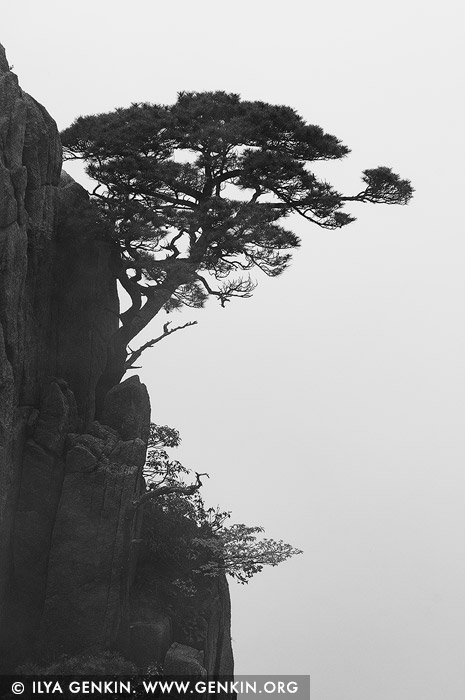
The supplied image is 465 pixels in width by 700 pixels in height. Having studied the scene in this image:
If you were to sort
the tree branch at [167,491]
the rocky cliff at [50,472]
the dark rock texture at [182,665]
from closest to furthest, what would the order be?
the rocky cliff at [50,472] < the dark rock texture at [182,665] < the tree branch at [167,491]

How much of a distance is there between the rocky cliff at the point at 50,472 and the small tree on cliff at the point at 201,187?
107 cm

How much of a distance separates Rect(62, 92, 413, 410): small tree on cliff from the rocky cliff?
107 centimetres

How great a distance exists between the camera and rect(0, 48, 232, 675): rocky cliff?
14.8 metres

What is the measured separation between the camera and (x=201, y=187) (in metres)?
17.7

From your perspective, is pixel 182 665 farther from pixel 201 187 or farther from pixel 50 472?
pixel 201 187

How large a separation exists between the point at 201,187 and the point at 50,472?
242 inches

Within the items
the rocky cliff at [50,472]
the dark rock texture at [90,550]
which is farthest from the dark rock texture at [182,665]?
the dark rock texture at [90,550]

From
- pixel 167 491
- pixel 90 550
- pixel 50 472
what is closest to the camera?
pixel 90 550

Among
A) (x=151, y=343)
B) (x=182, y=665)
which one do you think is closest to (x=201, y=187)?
(x=151, y=343)

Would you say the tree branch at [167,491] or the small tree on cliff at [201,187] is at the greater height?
the small tree on cliff at [201,187]

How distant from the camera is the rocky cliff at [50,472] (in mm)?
14844

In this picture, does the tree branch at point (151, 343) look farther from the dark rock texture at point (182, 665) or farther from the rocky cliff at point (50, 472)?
the dark rock texture at point (182, 665)

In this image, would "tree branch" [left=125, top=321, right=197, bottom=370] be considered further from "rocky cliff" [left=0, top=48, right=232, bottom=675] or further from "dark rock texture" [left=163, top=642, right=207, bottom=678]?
"dark rock texture" [left=163, top=642, right=207, bottom=678]

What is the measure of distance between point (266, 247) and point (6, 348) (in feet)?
17.2
